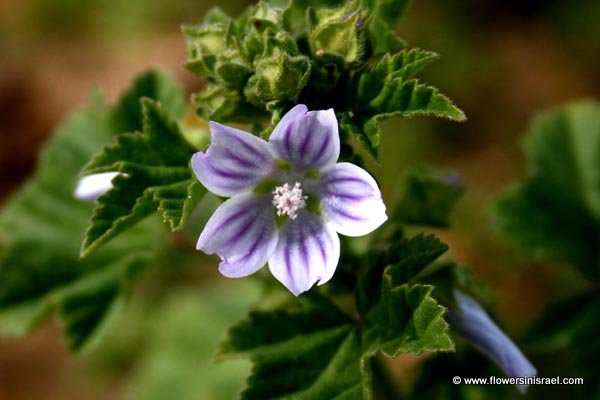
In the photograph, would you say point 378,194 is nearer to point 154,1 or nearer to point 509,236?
point 509,236

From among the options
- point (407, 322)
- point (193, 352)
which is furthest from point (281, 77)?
point (193, 352)

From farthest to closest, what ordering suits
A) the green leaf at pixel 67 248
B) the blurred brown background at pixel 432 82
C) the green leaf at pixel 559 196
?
the blurred brown background at pixel 432 82, the green leaf at pixel 559 196, the green leaf at pixel 67 248

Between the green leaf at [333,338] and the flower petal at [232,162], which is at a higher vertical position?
the flower petal at [232,162]

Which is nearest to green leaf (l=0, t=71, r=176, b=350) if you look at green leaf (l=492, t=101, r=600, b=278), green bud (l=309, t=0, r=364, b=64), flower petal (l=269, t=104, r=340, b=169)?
flower petal (l=269, t=104, r=340, b=169)

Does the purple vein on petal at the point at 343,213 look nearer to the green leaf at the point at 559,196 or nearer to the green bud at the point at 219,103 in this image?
the green bud at the point at 219,103

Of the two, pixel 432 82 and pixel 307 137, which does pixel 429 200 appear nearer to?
pixel 307 137

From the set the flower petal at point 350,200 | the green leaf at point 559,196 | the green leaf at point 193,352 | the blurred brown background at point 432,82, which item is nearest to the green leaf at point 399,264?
the flower petal at point 350,200

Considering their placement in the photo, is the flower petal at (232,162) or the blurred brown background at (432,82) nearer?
the flower petal at (232,162)
